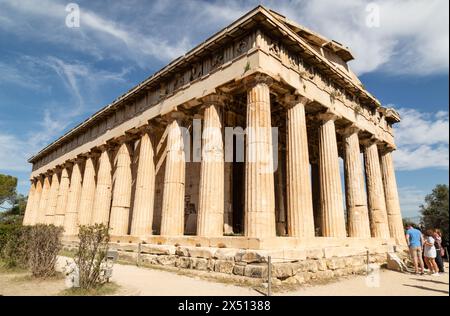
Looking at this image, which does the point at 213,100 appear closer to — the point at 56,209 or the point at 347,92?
the point at 347,92

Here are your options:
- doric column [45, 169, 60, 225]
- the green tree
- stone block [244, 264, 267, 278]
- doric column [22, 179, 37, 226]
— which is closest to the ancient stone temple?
stone block [244, 264, 267, 278]

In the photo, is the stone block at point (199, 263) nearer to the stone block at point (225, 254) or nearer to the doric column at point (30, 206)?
the stone block at point (225, 254)

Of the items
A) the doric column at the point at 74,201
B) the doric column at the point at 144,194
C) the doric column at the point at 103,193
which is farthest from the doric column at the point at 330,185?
the doric column at the point at 74,201

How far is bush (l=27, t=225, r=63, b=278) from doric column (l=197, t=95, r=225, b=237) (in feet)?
16.9

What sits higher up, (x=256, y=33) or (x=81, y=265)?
(x=256, y=33)

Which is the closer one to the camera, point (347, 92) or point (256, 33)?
point (256, 33)

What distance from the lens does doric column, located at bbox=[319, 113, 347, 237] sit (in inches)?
549

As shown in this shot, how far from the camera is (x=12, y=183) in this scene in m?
47.8

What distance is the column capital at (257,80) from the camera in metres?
12.0

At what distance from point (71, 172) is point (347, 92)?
2443 cm

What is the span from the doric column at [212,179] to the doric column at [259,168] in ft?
5.80

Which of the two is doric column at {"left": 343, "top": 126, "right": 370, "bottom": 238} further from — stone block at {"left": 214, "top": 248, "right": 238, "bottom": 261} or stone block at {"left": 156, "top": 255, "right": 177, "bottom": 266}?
stone block at {"left": 156, "top": 255, "right": 177, "bottom": 266}
